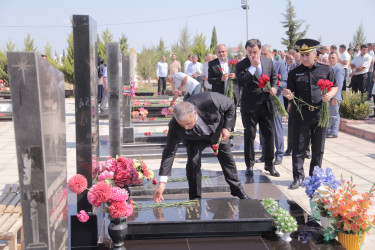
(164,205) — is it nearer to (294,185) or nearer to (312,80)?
(294,185)

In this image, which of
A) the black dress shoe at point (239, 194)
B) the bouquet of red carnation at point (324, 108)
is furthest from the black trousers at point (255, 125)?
the black dress shoe at point (239, 194)

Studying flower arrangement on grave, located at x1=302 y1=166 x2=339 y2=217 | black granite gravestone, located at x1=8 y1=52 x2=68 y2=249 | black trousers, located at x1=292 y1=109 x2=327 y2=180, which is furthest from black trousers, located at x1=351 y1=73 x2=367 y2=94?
black granite gravestone, located at x1=8 y1=52 x2=68 y2=249

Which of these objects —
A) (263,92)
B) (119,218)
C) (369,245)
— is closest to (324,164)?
(263,92)

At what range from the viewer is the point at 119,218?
3.26 metres

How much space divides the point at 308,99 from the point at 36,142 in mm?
4119

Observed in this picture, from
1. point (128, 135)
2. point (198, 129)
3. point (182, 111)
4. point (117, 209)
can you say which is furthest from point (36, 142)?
point (128, 135)

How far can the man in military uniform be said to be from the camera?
5.28 m

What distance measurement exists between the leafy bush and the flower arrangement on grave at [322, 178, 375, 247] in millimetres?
7413

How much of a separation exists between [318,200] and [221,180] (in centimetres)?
197

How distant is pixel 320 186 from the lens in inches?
151

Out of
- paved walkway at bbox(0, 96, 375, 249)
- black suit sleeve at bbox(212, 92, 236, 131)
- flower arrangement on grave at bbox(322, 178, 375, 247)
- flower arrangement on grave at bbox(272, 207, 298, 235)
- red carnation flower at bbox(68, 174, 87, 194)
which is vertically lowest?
paved walkway at bbox(0, 96, 375, 249)

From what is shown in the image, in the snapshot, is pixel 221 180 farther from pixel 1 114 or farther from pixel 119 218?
pixel 1 114

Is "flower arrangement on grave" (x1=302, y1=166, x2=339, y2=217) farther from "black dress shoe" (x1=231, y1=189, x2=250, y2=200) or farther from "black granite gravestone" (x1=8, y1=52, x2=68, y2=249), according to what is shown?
"black granite gravestone" (x1=8, y1=52, x2=68, y2=249)

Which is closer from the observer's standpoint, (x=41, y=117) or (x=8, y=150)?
(x=41, y=117)
